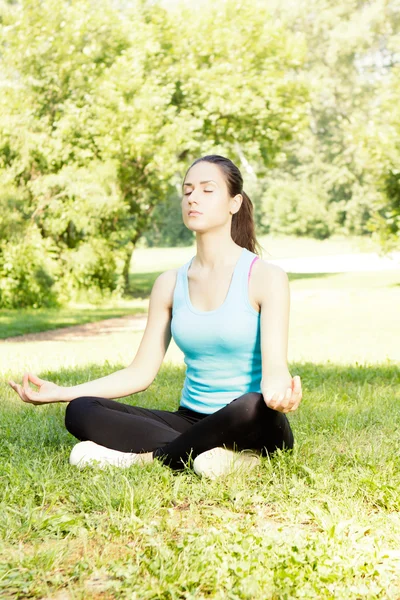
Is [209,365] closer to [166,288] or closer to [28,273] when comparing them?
[166,288]

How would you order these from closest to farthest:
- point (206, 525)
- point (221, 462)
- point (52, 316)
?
point (206, 525) → point (221, 462) → point (52, 316)

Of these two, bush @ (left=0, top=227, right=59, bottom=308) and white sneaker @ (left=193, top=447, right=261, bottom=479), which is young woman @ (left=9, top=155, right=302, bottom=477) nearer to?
white sneaker @ (left=193, top=447, right=261, bottom=479)

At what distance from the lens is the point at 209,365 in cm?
366

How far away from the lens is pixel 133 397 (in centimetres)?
564

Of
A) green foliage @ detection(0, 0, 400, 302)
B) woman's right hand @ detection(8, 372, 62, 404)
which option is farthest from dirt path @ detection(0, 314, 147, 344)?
woman's right hand @ detection(8, 372, 62, 404)

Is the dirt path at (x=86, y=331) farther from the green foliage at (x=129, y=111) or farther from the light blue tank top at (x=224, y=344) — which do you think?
the light blue tank top at (x=224, y=344)

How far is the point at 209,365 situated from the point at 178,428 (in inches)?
14.8

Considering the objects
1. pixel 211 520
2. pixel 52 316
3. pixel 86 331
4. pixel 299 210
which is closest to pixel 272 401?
pixel 211 520

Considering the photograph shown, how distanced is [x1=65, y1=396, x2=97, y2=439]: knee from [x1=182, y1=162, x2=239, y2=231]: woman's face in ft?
3.07

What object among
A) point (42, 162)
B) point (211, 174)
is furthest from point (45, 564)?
point (42, 162)

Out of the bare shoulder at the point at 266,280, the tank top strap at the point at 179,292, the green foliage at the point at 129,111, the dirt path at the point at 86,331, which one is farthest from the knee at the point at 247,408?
the green foliage at the point at 129,111

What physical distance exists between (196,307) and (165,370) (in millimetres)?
3388

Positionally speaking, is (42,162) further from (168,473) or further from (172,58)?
(168,473)

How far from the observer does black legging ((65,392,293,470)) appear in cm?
332
